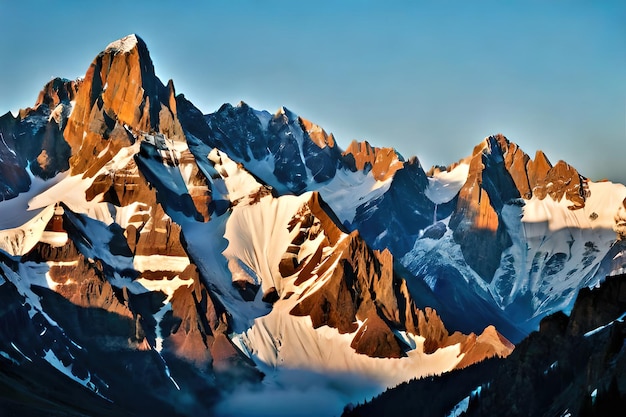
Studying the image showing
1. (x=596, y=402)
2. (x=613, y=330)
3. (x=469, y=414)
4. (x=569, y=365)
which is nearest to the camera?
(x=596, y=402)

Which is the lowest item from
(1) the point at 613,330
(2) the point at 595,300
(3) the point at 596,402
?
(3) the point at 596,402

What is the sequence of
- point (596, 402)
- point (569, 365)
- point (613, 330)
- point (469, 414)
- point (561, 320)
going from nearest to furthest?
1. point (596, 402)
2. point (613, 330)
3. point (569, 365)
4. point (561, 320)
5. point (469, 414)

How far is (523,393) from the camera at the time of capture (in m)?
167

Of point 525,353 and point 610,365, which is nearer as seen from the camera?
point 610,365

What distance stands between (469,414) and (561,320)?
24.2 metres

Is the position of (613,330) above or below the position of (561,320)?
below

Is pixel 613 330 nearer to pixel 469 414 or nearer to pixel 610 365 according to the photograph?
pixel 610 365

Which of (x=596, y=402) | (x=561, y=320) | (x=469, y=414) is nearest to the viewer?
(x=596, y=402)

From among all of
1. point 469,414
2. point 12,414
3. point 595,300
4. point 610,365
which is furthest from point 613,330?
point 12,414

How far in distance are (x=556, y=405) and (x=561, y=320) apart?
24.5 meters

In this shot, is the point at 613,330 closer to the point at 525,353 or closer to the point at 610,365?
the point at 610,365

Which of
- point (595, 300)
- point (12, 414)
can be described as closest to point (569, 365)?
point (595, 300)

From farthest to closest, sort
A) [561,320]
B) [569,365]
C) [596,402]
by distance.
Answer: [561,320], [569,365], [596,402]

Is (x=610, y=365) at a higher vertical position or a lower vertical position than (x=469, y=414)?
lower
